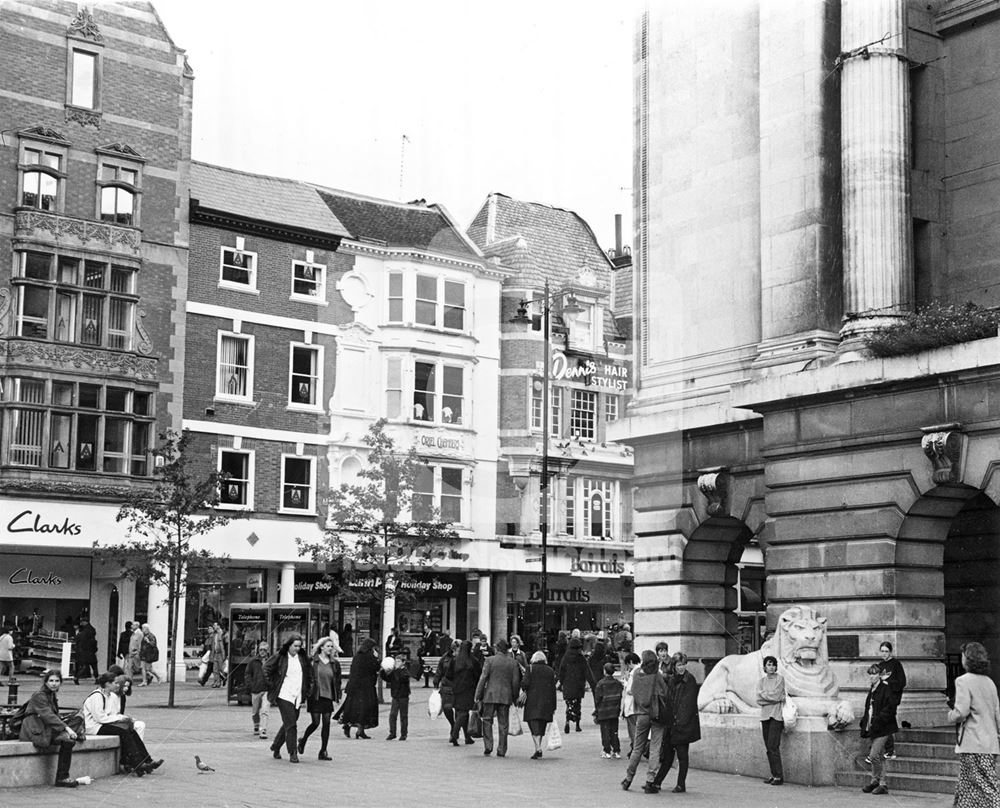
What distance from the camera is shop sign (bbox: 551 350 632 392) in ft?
216

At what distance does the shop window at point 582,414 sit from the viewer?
66.7 meters

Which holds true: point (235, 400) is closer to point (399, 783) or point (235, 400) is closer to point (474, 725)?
point (474, 725)

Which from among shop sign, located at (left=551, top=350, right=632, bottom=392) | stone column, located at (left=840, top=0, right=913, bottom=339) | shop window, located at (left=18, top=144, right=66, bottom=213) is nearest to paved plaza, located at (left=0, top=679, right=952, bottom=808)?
stone column, located at (left=840, top=0, right=913, bottom=339)

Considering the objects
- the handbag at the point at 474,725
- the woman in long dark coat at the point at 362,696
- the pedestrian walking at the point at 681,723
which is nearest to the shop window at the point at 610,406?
the handbag at the point at 474,725

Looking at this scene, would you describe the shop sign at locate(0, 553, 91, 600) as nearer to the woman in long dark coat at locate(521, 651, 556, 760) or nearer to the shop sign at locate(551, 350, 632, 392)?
the shop sign at locate(551, 350, 632, 392)

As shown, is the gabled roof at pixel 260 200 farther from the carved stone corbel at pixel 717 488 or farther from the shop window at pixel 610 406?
the carved stone corbel at pixel 717 488

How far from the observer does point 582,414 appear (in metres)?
67.5

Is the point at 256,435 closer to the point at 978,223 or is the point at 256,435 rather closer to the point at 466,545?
the point at 466,545

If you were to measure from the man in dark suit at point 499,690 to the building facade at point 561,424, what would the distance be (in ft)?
117

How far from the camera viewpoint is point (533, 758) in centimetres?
2517

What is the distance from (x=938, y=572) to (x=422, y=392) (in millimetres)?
34882

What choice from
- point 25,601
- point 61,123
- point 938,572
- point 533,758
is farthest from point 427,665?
point 938,572

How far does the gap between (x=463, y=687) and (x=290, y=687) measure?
5.18 m

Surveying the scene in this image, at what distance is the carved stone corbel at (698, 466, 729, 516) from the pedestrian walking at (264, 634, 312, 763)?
312 inches
